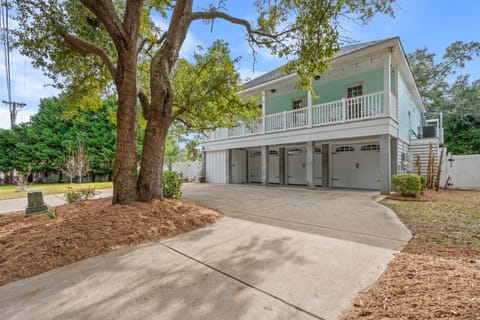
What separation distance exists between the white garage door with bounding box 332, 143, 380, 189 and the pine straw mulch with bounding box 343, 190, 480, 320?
6700 mm

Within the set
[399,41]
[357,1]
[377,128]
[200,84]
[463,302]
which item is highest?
[399,41]

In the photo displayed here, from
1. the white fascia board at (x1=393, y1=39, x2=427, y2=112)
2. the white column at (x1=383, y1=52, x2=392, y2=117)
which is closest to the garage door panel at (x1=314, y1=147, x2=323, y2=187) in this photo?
the white column at (x1=383, y1=52, x2=392, y2=117)

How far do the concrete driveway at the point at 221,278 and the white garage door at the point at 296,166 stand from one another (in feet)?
28.1

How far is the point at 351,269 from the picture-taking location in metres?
2.58

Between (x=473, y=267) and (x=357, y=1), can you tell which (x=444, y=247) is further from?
(x=357, y=1)

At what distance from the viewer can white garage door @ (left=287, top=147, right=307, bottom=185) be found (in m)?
12.6

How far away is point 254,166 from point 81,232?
12.1 metres

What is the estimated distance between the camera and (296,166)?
12.9 metres

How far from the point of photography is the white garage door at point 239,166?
47.3 ft

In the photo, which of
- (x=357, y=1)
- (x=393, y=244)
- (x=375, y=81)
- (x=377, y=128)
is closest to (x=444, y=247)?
(x=393, y=244)

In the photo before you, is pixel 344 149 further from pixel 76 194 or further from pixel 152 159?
pixel 76 194

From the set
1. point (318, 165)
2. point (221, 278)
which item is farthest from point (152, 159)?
point (318, 165)

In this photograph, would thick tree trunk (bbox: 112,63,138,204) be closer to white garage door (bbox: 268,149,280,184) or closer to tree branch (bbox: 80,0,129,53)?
tree branch (bbox: 80,0,129,53)

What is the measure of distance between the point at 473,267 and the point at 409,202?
5221 millimetres
